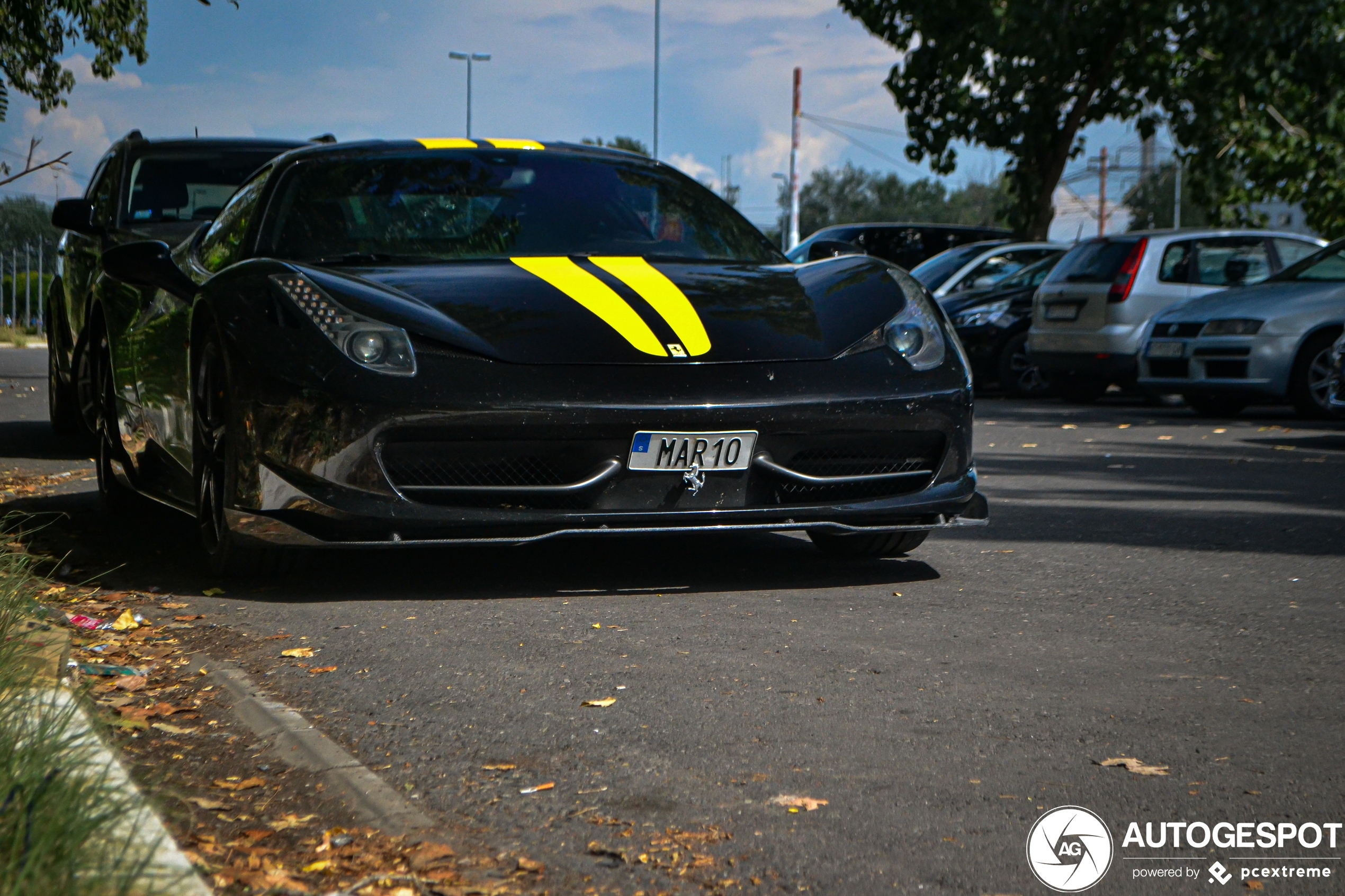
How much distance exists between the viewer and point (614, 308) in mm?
4883

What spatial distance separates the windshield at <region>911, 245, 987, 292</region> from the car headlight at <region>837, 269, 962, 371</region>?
12.0 meters

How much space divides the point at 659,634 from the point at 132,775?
168 centimetres

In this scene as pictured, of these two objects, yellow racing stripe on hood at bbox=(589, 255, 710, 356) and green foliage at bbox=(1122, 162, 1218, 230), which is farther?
green foliage at bbox=(1122, 162, 1218, 230)

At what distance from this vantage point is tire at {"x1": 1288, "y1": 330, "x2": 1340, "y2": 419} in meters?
12.1

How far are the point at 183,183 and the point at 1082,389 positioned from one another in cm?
884

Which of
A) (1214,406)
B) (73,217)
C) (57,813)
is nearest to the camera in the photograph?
(57,813)

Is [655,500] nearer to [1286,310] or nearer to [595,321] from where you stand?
[595,321]

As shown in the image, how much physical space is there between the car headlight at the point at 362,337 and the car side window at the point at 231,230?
2.79 ft

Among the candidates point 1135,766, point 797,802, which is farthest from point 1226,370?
point 797,802

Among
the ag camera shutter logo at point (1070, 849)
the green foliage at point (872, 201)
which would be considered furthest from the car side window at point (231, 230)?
the green foliage at point (872, 201)

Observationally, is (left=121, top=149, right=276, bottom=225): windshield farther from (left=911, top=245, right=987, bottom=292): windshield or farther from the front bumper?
(left=911, top=245, right=987, bottom=292): windshield

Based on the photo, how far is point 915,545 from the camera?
562 centimetres

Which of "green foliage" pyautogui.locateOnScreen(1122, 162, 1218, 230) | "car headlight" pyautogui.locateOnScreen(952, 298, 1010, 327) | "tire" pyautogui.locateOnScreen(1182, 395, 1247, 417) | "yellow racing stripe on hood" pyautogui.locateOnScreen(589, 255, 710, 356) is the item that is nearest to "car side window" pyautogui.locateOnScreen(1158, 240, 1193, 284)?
"tire" pyautogui.locateOnScreen(1182, 395, 1247, 417)

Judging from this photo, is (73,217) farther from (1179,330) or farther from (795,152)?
(795,152)
